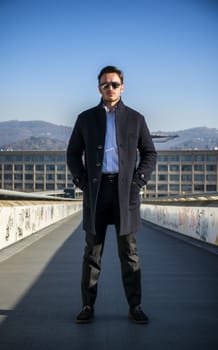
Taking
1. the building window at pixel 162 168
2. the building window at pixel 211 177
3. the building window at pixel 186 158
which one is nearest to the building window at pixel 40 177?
the building window at pixel 162 168

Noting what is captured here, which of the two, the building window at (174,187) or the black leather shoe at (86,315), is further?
the building window at (174,187)

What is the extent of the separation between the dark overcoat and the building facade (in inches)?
6185

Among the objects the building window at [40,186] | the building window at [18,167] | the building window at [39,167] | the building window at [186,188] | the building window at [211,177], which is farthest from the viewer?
the building window at [40,186]

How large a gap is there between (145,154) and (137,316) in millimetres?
1509

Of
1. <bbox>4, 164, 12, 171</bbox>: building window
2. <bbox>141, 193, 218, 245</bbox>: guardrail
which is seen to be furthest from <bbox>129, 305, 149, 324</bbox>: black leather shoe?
<bbox>4, 164, 12, 171</bbox>: building window

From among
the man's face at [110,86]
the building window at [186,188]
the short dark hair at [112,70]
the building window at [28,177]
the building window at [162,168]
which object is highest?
the short dark hair at [112,70]

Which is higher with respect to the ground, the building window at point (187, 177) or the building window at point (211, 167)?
the building window at point (211, 167)

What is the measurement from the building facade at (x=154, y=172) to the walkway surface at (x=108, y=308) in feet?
501

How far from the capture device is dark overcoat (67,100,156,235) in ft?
17.7

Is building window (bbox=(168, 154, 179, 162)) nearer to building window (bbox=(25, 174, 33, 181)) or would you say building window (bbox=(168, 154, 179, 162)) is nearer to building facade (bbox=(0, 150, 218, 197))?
building facade (bbox=(0, 150, 218, 197))

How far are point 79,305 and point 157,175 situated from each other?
16154 centimetres

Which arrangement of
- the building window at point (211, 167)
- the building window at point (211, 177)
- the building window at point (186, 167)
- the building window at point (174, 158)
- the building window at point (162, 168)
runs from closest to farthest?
the building window at point (211, 177), the building window at point (211, 167), the building window at point (186, 167), the building window at point (174, 158), the building window at point (162, 168)

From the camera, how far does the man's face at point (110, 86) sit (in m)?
5.52

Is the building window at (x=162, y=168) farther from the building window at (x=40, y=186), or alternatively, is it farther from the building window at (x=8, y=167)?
the building window at (x=8, y=167)
